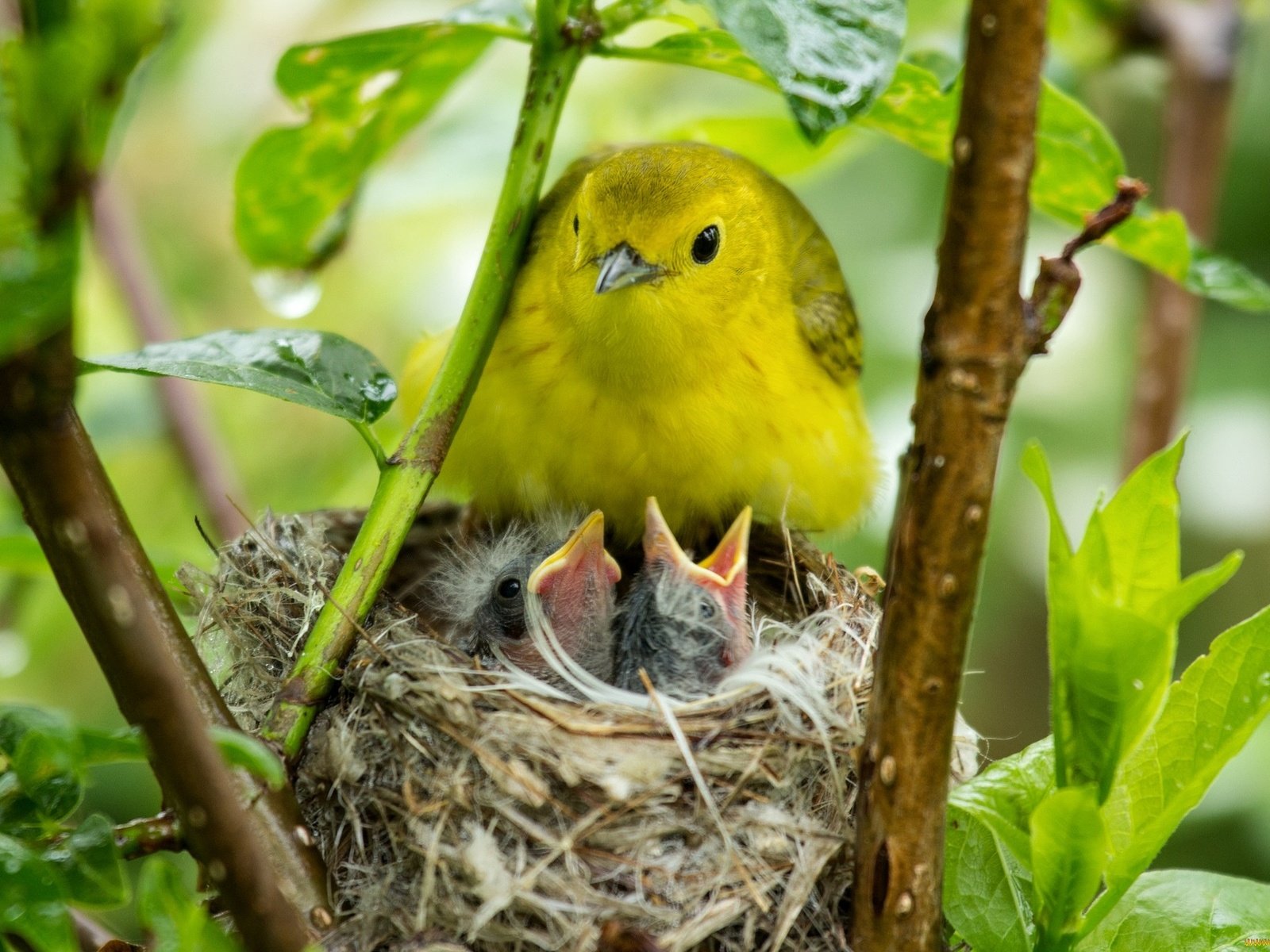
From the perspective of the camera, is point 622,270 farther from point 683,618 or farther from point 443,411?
point 443,411

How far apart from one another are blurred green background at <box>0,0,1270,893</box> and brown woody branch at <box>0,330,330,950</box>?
219 centimetres

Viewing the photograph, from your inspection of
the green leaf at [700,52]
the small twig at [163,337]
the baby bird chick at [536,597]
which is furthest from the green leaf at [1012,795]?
the small twig at [163,337]

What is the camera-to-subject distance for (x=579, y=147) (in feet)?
13.9

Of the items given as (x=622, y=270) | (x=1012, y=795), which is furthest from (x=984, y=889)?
(x=622, y=270)

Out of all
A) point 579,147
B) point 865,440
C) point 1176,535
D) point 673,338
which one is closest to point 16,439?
point 1176,535

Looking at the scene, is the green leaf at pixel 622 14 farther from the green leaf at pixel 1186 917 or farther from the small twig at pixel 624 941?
the green leaf at pixel 1186 917

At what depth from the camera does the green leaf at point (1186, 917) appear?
2164 mm

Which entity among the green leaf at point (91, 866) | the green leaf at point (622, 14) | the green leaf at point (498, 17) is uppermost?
the green leaf at point (622, 14)

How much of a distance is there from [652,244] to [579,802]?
140 centimetres

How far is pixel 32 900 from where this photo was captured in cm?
162

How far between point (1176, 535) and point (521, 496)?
191cm

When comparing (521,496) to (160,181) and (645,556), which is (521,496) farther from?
(160,181)

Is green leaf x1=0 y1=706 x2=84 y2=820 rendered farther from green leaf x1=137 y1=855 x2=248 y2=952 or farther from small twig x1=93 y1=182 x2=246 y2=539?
small twig x1=93 y1=182 x2=246 y2=539

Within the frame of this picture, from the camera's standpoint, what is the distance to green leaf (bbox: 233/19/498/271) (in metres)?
2.63
